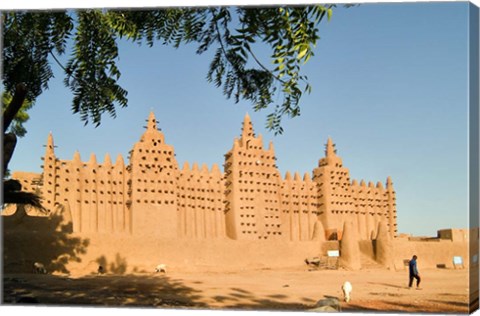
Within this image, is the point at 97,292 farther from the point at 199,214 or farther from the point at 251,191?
the point at 251,191

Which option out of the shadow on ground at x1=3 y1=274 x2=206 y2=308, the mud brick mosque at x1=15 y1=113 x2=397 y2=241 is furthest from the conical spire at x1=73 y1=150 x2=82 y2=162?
the shadow on ground at x1=3 y1=274 x2=206 y2=308

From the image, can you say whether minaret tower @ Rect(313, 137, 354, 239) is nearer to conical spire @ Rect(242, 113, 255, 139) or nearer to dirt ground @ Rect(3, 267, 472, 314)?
conical spire @ Rect(242, 113, 255, 139)

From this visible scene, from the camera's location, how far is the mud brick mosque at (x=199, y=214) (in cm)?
2197

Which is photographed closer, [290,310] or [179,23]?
[179,23]

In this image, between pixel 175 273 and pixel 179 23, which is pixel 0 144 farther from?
pixel 175 273

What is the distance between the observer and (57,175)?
25.8m

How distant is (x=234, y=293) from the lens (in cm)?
1569

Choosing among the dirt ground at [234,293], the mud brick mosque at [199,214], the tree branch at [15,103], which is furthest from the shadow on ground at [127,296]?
the tree branch at [15,103]

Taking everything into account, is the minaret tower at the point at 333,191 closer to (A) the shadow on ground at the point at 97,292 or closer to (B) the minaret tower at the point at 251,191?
(B) the minaret tower at the point at 251,191

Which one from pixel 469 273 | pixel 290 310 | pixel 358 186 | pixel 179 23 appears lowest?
pixel 290 310

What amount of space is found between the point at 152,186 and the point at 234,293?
11.4 metres

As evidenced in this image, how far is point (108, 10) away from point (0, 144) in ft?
9.87

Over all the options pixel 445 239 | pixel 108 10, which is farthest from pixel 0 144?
pixel 445 239

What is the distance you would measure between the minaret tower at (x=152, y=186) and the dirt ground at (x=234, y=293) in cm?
691
